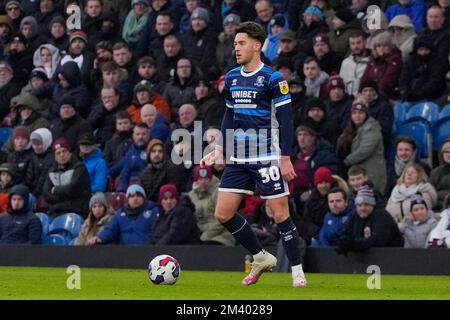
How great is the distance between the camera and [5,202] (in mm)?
21203

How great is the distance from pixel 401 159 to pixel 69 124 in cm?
650

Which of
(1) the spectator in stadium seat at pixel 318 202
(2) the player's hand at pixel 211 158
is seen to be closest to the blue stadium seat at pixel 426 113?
(1) the spectator in stadium seat at pixel 318 202

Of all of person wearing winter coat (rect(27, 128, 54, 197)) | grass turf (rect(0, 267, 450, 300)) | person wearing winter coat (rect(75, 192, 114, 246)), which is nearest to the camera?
grass turf (rect(0, 267, 450, 300))

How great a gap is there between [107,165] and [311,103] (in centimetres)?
389

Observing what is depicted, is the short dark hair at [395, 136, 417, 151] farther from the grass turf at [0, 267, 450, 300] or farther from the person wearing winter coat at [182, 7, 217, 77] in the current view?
the person wearing winter coat at [182, 7, 217, 77]

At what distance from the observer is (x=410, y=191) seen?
17.8 m

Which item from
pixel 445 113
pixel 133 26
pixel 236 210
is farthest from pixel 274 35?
pixel 236 210

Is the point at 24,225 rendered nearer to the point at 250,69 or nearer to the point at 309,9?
the point at 309,9

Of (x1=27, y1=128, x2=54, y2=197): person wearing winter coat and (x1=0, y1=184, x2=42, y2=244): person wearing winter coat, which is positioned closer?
(x1=0, y1=184, x2=42, y2=244): person wearing winter coat

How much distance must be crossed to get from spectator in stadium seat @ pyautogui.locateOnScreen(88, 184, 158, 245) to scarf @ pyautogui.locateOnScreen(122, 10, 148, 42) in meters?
5.21

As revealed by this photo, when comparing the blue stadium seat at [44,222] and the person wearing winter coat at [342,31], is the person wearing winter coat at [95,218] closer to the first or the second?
the blue stadium seat at [44,222]

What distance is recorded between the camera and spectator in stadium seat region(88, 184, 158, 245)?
19516 millimetres

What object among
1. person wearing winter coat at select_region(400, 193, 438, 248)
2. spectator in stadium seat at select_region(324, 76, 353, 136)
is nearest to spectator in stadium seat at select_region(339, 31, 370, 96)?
spectator in stadium seat at select_region(324, 76, 353, 136)
